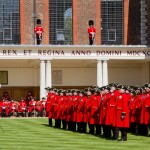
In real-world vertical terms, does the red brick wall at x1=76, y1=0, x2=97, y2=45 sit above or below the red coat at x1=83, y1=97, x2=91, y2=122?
above

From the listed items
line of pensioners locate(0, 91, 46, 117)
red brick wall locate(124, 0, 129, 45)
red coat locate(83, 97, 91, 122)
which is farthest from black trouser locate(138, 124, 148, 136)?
red brick wall locate(124, 0, 129, 45)

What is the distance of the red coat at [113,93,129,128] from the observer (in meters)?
21.8

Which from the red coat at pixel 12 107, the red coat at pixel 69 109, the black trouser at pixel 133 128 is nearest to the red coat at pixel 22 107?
the red coat at pixel 12 107

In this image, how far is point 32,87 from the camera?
160 ft

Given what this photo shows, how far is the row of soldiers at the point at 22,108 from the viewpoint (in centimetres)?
4406

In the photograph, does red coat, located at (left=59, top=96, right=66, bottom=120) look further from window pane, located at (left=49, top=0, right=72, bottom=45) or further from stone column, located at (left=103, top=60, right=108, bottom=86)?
window pane, located at (left=49, top=0, right=72, bottom=45)

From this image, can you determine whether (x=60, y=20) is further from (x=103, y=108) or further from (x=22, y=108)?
(x=103, y=108)

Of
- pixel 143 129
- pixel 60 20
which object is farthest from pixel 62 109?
pixel 60 20

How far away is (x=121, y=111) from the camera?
22.0 meters

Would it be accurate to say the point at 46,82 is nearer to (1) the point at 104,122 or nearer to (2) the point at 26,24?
(2) the point at 26,24

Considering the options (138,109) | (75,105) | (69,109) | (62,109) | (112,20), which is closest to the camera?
(138,109)

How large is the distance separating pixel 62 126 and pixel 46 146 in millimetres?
11336

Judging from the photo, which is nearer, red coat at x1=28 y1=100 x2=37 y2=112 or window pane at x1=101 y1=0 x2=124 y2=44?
red coat at x1=28 y1=100 x2=37 y2=112

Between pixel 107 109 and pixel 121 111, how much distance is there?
1.03 m
